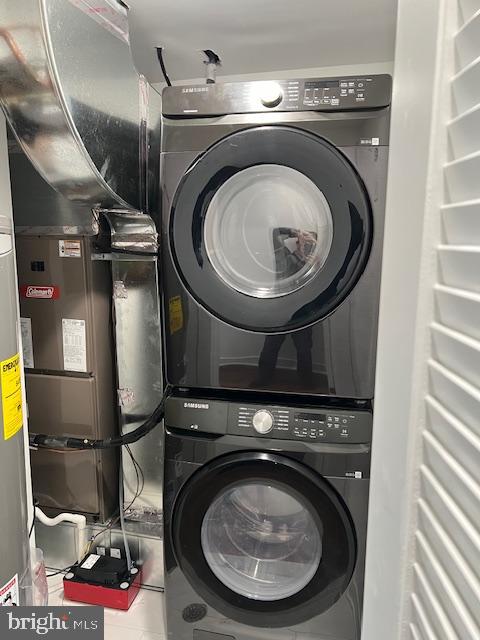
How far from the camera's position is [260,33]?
1651mm

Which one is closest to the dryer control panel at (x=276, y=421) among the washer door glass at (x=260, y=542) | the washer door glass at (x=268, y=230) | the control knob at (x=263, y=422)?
the control knob at (x=263, y=422)

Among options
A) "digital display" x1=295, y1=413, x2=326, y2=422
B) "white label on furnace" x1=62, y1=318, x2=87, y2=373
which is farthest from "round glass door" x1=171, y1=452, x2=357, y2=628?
"white label on furnace" x1=62, y1=318, x2=87, y2=373

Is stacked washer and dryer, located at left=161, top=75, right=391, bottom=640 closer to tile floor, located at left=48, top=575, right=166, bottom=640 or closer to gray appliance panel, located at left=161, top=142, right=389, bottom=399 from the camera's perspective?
gray appliance panel, located at left=161, top=142, right=389, bottom=399

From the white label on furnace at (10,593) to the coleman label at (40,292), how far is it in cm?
89

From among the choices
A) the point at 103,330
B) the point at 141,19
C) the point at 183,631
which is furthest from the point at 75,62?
the point at 183,631

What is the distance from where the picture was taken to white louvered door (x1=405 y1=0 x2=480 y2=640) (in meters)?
0.67

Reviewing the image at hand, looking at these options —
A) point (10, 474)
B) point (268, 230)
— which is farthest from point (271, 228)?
point (10, 474)

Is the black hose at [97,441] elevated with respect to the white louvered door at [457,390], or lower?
lower

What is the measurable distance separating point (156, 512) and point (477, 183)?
5.57 ft

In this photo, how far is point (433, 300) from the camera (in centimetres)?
81

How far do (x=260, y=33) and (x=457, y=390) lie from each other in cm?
140

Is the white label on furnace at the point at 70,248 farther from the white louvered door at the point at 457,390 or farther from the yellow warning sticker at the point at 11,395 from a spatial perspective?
the white louvered door at the point at 457,390

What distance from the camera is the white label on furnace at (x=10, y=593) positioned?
1.27m

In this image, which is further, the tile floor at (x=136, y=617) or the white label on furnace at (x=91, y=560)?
the white label on furnace at (x=91, y=560)
